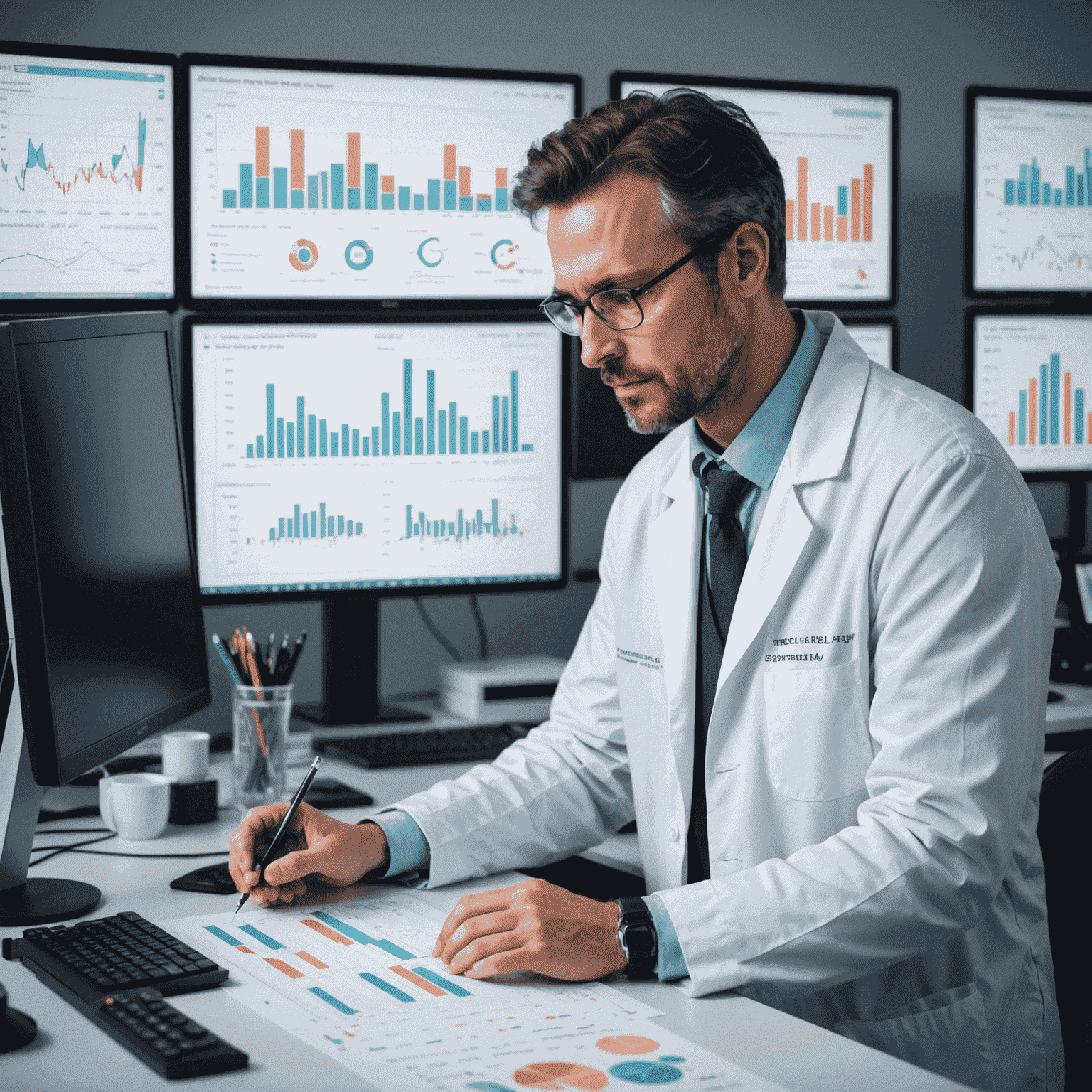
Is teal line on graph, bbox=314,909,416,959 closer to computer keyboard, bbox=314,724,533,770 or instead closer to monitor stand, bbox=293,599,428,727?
computer keyboard, bbox=314,724,533,770

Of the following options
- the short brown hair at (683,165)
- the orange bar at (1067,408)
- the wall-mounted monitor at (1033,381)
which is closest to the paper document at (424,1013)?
the short brown hair at (683,165)

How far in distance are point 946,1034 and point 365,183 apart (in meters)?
1.38

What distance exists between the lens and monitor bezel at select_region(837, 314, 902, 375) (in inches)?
94.8

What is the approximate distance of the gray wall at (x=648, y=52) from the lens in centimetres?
214

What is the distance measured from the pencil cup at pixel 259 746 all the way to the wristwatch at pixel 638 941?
654mm

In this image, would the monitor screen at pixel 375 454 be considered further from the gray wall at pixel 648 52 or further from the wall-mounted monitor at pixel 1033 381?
the wall-mounted monitor at pixel 1033 381

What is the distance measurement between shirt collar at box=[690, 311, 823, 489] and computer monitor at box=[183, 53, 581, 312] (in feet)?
2.43

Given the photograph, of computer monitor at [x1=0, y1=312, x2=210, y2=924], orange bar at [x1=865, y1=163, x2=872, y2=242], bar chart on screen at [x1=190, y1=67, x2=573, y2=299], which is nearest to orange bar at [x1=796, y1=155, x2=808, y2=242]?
orange bar at [x1=865, y1=163, x2=872, y2=242]

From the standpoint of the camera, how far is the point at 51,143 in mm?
1829

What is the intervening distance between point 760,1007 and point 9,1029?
546 millimetres

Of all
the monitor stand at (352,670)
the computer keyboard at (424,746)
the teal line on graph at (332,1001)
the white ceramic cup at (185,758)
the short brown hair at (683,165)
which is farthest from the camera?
the monitor stand at (352,670)

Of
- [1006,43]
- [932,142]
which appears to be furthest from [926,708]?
[1006,43]

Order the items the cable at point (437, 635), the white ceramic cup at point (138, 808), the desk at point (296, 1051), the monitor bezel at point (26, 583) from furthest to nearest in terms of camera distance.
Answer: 1. the cable at point (437, 635)
2. the white ceramic cup at point (138, 808)
3. the monitor bezel at point (26, 583)
4. the desk at point (296, 1051)

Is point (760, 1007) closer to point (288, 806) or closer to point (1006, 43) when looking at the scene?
point (288, 806)
